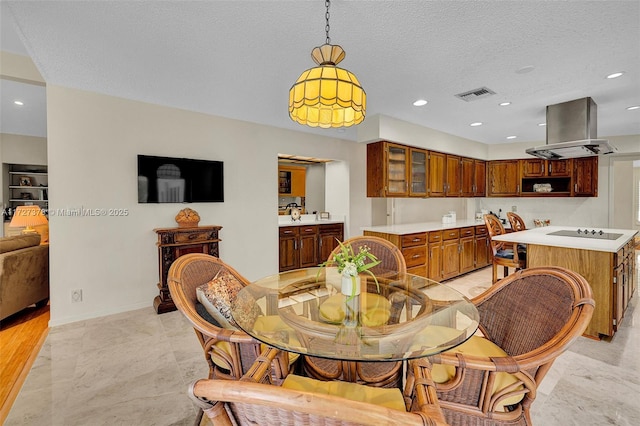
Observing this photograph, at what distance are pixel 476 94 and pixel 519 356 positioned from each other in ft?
9.93

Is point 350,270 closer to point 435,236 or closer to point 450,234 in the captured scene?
point 435,236

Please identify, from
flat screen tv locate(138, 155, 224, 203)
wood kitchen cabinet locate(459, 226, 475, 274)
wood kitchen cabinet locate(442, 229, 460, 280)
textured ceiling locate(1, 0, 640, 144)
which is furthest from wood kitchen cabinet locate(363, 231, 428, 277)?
flat screen tv locate(138, 155, 224, 203)

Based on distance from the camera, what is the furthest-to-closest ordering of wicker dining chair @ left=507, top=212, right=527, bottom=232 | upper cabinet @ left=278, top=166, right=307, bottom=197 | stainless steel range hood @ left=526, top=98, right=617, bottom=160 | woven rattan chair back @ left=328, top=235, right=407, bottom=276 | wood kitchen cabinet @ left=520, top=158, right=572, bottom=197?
upper cabinet @ left=278, top=166, right=307, bottom=197
wood kitchen cabinet @ left=520, top=158, right=572, bottom=197
wicker dining chair @ left=507, top=212, right=527, bottom=232
stainless steel range hood @ left=526, top=98, right=617, bottom=160
woven rattan chair back @ left=328, top=235, right=407, bottom=276

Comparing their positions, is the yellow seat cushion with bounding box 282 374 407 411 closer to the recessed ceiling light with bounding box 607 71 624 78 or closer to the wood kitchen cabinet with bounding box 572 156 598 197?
the recessed ceiling light with bounding box 607 71 624 78

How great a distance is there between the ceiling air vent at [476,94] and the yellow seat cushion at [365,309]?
264 cm

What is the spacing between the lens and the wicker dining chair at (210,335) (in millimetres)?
1437

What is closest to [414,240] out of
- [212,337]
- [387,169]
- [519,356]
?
[387,169]

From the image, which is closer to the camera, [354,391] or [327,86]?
[354,391]

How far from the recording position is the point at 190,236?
3480 mm

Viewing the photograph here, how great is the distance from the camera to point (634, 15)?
1891 millimetres

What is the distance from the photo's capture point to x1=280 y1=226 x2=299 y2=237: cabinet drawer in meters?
4.78

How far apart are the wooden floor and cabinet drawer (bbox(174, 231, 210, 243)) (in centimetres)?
146

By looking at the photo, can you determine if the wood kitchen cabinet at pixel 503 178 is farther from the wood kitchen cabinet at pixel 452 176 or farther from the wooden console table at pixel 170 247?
the wooden console table at pixel 170 247

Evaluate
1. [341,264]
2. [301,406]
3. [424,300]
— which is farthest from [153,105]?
[301,406]
